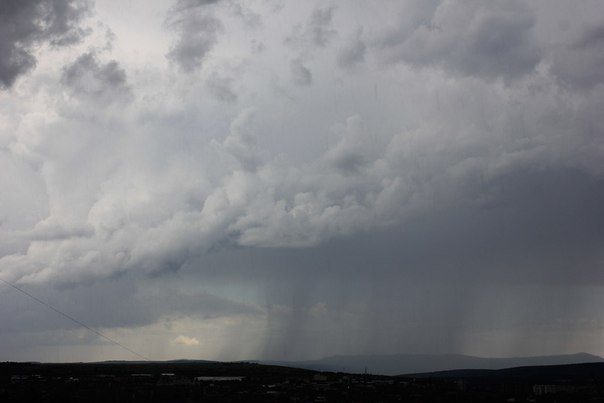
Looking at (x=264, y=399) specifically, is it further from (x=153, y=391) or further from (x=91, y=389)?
(x=91, y=389)

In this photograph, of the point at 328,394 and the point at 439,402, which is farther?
the point at 328,394

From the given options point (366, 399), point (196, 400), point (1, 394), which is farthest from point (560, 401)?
point (1, 394)

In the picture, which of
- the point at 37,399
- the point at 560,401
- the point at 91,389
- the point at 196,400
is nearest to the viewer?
the point at 37,399

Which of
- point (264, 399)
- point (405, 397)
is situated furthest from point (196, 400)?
point (405, 397)

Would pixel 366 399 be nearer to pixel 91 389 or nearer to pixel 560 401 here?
pixel 560 401

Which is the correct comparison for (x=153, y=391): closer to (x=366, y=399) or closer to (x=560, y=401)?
(x=366, y=399)

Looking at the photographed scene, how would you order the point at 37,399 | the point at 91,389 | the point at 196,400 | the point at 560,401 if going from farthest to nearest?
the point at 91,389, the point at 560,401, the point at 196,400, the point at 37,399

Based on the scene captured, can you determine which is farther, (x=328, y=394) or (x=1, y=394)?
(x=328, y=394)

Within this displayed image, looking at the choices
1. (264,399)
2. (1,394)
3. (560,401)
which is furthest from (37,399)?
(560,401)
